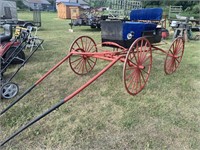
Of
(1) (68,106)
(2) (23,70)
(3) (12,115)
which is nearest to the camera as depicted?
(3) (12,115)

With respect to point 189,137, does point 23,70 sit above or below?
above

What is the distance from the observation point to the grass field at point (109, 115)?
8.08 ft

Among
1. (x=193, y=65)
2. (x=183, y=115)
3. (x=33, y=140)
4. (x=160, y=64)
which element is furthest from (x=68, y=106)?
(x=193, y=65)

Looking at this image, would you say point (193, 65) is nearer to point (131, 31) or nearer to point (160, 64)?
point (160, 64)

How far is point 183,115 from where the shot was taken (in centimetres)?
302

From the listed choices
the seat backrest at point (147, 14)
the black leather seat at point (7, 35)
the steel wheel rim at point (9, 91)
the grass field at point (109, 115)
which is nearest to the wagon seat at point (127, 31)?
the seat backrest at point (147, 14)

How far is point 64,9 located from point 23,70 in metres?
20.2

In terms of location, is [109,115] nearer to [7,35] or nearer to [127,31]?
[127,31]

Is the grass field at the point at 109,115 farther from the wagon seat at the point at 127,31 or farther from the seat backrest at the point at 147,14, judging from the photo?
the seat backrest at the point at 147,14

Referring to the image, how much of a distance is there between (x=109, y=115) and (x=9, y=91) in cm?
176

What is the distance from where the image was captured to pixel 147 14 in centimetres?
475

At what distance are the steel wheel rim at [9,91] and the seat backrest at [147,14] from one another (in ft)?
10.3

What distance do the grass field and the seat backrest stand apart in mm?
1291

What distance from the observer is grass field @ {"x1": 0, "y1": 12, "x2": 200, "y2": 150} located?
246cm
